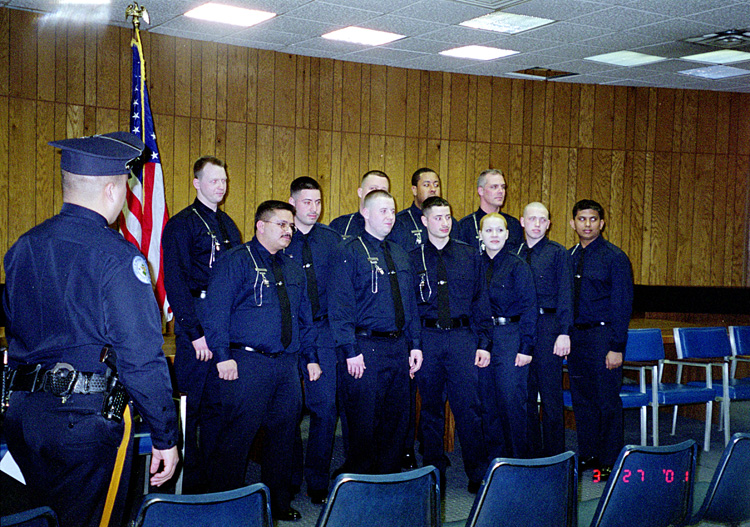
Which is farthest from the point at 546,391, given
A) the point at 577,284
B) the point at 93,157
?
the point at 93,157

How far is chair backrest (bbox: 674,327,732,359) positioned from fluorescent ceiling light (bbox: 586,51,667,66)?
9.75ft

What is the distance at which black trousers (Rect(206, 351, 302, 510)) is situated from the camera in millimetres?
3434

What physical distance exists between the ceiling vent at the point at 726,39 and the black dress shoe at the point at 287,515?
212 inches

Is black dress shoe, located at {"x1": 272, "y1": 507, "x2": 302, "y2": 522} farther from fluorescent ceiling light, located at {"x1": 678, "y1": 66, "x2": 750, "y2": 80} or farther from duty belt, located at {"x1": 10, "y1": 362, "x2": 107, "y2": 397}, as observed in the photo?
fluorescent ceiling light, located at {"x1": 678, "y1": 66, "x2": 750, "y2": 80}

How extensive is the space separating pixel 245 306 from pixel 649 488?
204cm

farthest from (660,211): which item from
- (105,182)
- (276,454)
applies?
(105,182)

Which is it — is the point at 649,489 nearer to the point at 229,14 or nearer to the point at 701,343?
the point at 701,343

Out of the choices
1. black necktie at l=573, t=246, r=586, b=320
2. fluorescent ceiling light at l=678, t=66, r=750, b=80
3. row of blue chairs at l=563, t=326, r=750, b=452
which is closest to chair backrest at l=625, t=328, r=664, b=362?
row of blue chairs at l=563, t=326, r=750, b=452

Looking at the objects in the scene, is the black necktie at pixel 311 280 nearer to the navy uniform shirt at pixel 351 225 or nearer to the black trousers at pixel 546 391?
the navy uniform shirt at pixel 351 225

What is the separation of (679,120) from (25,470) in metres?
8.65

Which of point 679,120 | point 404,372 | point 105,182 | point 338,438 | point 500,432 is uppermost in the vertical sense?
point 679,120

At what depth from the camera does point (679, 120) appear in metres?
8.77

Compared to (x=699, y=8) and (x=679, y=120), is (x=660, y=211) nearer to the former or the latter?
(x=679, y=120)

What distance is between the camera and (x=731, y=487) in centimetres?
253
